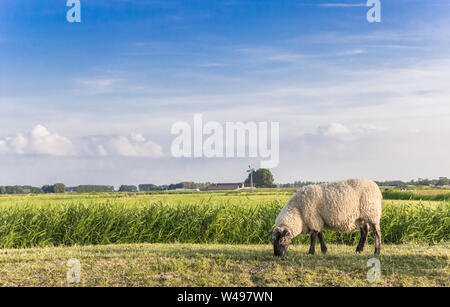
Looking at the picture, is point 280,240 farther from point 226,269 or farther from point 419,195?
point 419,195

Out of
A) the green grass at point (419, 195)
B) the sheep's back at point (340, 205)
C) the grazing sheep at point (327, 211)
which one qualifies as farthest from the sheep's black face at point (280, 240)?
the green grass at point (419, 195)

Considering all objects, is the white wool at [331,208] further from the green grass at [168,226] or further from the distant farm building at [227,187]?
the distant farm building at [227,187]

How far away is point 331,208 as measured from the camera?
9750 millimetres

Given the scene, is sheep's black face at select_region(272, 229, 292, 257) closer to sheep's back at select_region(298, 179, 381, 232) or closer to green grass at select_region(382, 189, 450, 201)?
sheep's back at select_region(298, 179, 381, 232)

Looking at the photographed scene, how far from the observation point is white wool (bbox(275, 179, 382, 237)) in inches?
384

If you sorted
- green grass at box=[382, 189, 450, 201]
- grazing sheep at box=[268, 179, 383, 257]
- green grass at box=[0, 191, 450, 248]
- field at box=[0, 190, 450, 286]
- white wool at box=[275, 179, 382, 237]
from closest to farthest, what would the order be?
field at box=[0, 190, 450, 286] → grazing sheep at box=[268, 179, 383, 257] → white wool at box=[275, 179, 382, 237] → green grass at box=[0, 191, 450, 248] → green grass at box=[382, 189, 450, 201]

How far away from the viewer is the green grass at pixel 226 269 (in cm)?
820

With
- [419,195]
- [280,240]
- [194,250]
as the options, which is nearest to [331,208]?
[280,240]

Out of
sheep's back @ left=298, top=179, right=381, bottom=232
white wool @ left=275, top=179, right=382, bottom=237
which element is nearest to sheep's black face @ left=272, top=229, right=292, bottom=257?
white wool @ left=275, top=179, right=382, bottom=237

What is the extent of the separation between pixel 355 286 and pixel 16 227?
12708 mm

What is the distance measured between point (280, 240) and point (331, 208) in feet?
4.76

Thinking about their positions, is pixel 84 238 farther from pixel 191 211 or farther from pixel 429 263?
pixel 429 263

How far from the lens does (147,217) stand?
50.8 ft

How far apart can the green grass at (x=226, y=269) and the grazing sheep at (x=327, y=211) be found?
581 millimetres
